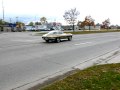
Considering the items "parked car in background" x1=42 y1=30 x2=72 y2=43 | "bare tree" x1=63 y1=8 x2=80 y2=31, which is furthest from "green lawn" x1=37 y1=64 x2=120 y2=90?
"bare tree" x1=63 y1=8 x2=80 y2=31

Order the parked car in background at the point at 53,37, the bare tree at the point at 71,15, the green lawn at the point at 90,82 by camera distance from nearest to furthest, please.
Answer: the green lawn at the point at 90,82, the parked car in background at the point at 53,37, the bare tree at the point at 71,15

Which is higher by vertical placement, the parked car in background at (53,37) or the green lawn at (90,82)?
the parked car in background at (53,37)

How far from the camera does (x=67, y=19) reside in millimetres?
76688

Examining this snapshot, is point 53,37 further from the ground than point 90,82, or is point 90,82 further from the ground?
point 53,37

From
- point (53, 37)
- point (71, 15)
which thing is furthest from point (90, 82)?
point (71, 15)

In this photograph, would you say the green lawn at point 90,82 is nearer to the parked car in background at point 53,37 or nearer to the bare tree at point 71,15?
the parked car in background at point 53,37

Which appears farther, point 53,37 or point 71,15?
point 71,15

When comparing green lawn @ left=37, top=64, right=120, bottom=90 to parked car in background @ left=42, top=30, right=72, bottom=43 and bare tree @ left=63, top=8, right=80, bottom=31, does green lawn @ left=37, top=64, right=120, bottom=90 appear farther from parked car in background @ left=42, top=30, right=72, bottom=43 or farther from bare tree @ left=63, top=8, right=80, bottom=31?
bare tree @ left=63, top=8, right=80, bottom=31

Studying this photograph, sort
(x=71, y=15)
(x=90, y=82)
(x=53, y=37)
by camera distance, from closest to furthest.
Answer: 1. (x=90, y=82)
2. (x=53, y=37)
3. (x=71, y=15)

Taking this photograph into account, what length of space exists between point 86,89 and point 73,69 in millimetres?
4113

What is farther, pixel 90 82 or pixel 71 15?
pixel 71 15

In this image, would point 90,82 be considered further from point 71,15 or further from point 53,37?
point 71,15

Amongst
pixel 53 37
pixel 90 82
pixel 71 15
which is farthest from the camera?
pixel 71 15

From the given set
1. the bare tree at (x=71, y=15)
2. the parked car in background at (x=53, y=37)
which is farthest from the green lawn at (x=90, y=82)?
the bare tree at (x=71, y=15)
